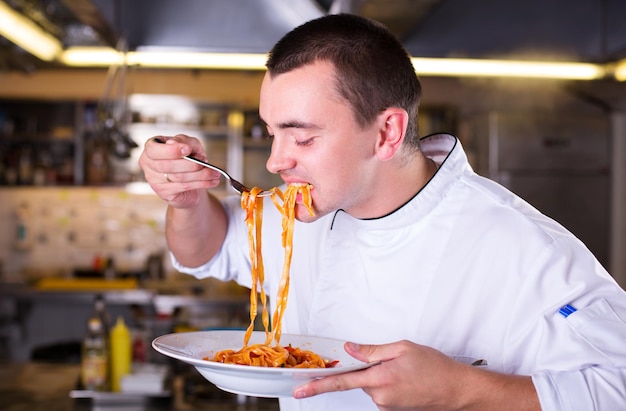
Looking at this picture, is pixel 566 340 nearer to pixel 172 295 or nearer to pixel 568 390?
pixel 568 390

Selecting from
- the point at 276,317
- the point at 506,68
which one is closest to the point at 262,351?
the point at 276,317

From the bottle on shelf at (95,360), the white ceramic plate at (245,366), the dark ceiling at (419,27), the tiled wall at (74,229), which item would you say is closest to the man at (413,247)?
the white ceramic plate at (245,366)

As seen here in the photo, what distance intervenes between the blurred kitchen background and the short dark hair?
5.64ft

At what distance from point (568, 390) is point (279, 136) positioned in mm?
885

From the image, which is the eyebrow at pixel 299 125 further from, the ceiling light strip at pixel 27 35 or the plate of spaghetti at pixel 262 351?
the ceiling light strip at pixel 27 35

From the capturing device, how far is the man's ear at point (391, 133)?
1.88 metres

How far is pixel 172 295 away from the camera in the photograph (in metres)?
7.18

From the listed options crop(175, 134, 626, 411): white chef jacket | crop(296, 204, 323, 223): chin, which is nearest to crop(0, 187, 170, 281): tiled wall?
crop(175, 134, 626, 411): white chef jacket

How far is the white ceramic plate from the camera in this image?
1445 millimetres

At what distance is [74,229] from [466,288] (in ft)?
22.8

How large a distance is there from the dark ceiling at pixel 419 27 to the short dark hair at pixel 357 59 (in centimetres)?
141

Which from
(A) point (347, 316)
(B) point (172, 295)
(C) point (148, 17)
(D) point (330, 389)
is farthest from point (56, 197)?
(D) point (330, 389)

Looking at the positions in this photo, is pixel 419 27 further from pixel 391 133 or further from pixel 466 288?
pixel 466 288

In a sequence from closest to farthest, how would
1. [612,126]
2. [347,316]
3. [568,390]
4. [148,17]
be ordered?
1. [568,390]
2. [347,316]
3. [148,17]
4. [612,126]
